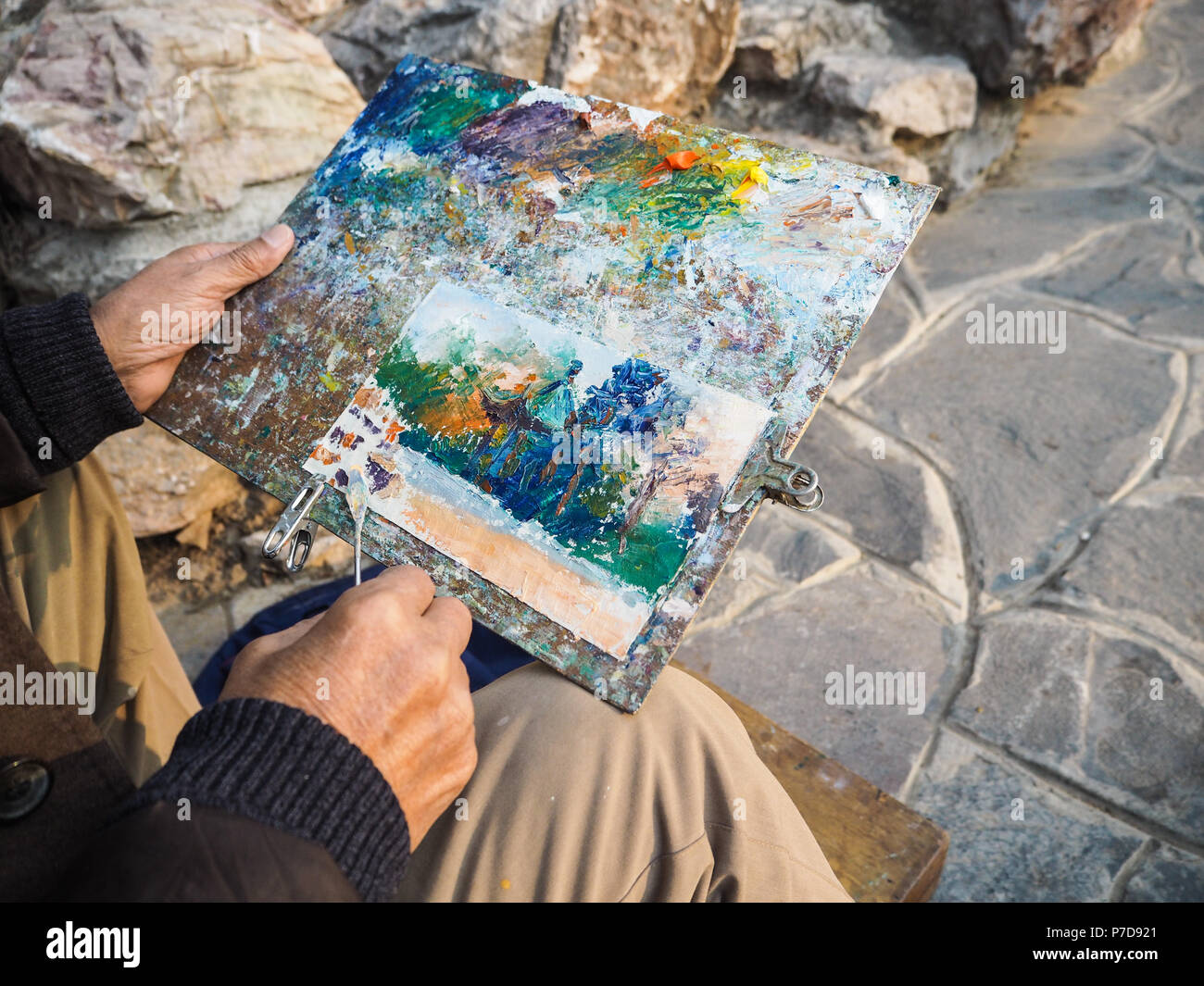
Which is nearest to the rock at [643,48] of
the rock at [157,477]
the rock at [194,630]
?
the rock at [157,477]

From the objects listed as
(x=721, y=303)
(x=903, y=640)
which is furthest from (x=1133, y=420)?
(x=721, y=303)

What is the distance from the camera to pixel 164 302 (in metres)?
1.34

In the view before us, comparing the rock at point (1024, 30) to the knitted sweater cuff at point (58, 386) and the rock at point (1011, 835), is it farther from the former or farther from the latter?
the knitted sweater cuff at point (58, 386)

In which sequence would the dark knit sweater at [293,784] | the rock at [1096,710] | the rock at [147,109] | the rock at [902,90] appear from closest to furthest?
1. the dark knit sweater at [293,784]
2. the rock at [1096,710]
3. the rock at [147,109]
4. the rock at [902,90]

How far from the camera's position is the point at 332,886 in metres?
0.81

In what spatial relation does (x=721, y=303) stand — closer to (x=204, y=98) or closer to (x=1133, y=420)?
(x=204, y=98)

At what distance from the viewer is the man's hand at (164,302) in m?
1.34

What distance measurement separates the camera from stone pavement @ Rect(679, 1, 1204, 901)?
1.77 m

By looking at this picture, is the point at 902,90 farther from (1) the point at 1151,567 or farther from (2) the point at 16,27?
(2) the point at 16,27

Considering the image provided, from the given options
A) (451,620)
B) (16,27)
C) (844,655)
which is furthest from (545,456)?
(16,27)

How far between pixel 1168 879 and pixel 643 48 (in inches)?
104

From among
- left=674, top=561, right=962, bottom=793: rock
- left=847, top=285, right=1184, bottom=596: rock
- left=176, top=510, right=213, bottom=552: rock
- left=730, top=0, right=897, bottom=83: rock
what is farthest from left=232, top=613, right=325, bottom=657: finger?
left=730, top=0, right=897, bottom=83: rock

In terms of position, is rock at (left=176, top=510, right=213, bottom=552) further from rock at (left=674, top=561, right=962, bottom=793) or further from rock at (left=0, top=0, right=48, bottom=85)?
rock at (left=674, top=561, right=962, bottom=793)

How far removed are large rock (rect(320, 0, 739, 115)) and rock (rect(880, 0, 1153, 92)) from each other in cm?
95
